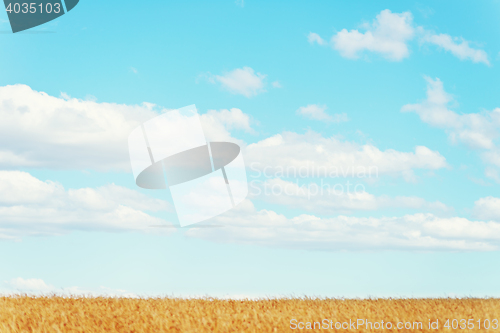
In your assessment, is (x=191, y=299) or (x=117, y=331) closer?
(x=117, y=331)

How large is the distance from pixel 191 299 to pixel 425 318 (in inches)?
333

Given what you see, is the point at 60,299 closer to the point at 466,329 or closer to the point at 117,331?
the point at 117,331

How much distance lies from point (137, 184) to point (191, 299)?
4.99m

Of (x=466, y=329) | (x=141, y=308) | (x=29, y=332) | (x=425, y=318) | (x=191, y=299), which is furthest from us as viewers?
(x=191, y=299)

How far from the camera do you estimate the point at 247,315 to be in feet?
45.4

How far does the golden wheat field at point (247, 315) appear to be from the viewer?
12.8 meters

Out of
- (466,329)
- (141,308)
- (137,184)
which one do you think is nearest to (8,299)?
(141,308)

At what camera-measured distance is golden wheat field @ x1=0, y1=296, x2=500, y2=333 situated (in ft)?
42.1

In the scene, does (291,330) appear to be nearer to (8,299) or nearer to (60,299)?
(60,299)

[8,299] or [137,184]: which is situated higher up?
[137,184]

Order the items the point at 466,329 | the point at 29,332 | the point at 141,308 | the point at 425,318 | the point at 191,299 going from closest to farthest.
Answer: the point at 466,329
the point at 425,318
the point at 29,332
the point at 141,308
the point at 191,299

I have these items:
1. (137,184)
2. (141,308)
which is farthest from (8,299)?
(137,184)

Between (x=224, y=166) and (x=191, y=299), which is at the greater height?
(x=224, y=166)

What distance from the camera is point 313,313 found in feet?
46.5
